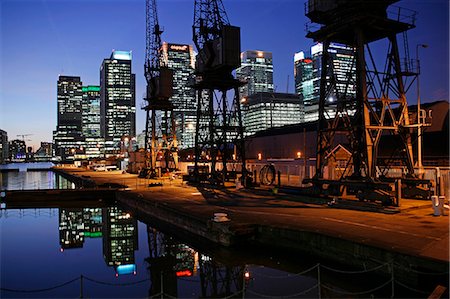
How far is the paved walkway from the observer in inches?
620

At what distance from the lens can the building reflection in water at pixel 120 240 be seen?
24.9m

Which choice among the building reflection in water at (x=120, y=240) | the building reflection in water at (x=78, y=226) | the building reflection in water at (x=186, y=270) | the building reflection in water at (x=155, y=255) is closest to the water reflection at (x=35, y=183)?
the building reflection in water at (x=78, y=226)

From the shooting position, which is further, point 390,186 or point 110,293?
point 390,186

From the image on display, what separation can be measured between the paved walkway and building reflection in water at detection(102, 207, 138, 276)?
4.15 meters

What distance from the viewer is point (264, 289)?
16594mm

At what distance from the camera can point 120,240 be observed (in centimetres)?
3184

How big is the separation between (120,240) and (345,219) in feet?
62.6

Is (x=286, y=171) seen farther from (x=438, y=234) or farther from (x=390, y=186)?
(x=438, y=234)

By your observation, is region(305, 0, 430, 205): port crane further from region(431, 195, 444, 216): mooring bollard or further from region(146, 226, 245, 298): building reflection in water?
region(146, 226, 245, 298): building reflection in water

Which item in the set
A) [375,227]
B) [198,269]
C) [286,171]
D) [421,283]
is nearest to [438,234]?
[375,227]

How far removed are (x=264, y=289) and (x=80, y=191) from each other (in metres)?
40.6

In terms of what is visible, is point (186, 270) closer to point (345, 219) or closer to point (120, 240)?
point (345, 219)

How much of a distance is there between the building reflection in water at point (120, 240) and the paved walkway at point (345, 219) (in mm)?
4151

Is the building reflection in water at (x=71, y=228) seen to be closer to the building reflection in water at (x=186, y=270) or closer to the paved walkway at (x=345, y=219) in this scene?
the paved walkway at (x=345, y=219)
